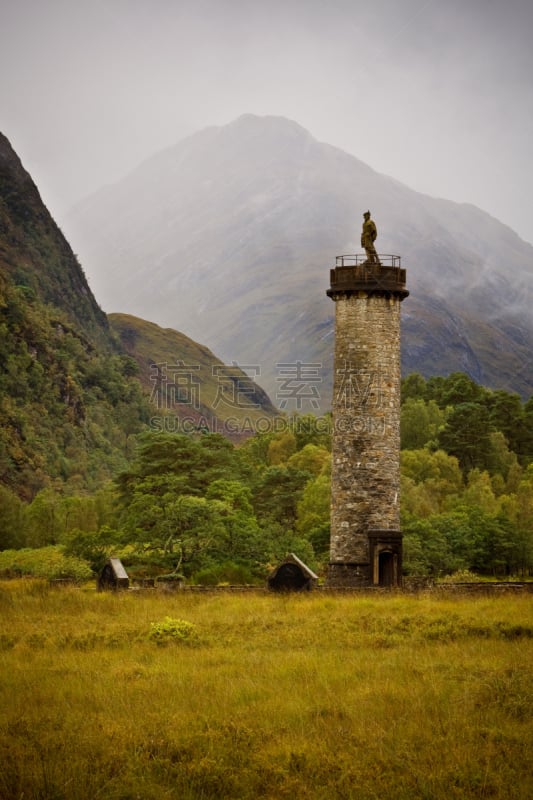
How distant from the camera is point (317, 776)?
1158 centimetres

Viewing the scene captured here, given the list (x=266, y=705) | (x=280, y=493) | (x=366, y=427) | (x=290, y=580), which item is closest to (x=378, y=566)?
(x=366, y=427)

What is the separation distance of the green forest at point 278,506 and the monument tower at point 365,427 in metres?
3.37

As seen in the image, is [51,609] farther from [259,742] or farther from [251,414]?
[251,414]

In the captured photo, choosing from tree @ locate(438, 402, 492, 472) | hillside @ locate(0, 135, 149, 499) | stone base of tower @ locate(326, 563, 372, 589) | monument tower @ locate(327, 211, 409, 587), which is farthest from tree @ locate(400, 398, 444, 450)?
stone base of tower @ locate(326, 563, 372, 589)

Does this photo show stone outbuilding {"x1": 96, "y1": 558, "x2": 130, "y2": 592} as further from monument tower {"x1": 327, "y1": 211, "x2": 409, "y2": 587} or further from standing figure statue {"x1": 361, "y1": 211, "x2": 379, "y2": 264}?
standing figure statue {"x1": 361, "y1": 211, "x2": 379, "y2": 264}

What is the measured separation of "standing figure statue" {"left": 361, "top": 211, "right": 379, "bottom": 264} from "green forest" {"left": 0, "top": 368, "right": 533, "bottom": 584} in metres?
8.67

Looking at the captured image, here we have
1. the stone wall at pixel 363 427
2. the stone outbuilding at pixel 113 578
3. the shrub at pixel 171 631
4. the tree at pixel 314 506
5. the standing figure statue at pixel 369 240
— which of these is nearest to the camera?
the shrub at pixel 171 631

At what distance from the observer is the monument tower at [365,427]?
97.5 ft

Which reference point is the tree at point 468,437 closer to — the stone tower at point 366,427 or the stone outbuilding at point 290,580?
the stone tower at point 366,427

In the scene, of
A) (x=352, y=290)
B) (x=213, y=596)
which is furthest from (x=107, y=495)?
(x=213, y=596)

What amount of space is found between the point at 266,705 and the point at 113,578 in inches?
463

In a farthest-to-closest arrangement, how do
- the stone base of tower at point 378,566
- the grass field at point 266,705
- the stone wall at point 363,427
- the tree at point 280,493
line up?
the tree at point 280,493 < the stone wall at point 363,427 < the stone base of tower at point 378,566 < the grass field at point 266,705

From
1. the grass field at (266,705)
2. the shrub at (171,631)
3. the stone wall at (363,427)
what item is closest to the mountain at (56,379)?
the stone wall at (363,427)

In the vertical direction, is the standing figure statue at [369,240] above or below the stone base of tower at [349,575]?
above
